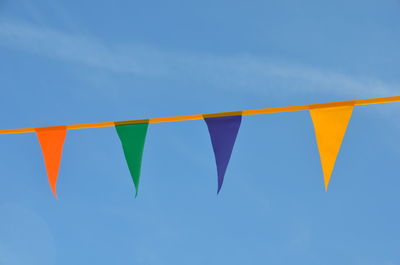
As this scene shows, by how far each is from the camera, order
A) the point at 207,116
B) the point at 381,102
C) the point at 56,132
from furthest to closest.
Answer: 1. the point at 56,132
2. the point at 207,116
3. the point at 381,102

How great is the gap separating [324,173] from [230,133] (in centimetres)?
69

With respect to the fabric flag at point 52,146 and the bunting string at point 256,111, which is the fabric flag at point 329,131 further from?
the fabric flag at point 52,146

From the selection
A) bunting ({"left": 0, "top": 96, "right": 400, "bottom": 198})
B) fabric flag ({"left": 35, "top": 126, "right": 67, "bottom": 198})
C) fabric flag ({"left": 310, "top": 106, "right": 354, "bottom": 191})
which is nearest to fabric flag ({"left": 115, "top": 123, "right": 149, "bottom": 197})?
bunting ({"left": 0, "top": 96, "right": 400, "bottom": 198})

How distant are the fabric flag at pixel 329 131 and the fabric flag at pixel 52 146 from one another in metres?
1.83

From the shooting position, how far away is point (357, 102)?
3.86m

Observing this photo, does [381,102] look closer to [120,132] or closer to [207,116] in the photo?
[207,116]

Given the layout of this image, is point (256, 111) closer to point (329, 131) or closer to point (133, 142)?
point (329, 131)

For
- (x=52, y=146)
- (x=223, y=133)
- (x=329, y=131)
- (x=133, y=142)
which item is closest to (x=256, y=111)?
(x=223, y=133)

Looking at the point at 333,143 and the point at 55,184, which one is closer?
the point at 333,143

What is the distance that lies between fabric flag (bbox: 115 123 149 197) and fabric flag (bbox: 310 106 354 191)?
1.23 metres

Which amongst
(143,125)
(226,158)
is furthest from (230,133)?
(143,125)

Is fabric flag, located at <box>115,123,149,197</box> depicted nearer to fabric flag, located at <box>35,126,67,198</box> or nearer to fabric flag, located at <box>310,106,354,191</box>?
fabric flag, located at <box>35,126,67,198</box>

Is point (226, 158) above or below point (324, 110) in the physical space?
below

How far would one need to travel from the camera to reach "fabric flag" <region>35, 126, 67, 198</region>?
434 cm
